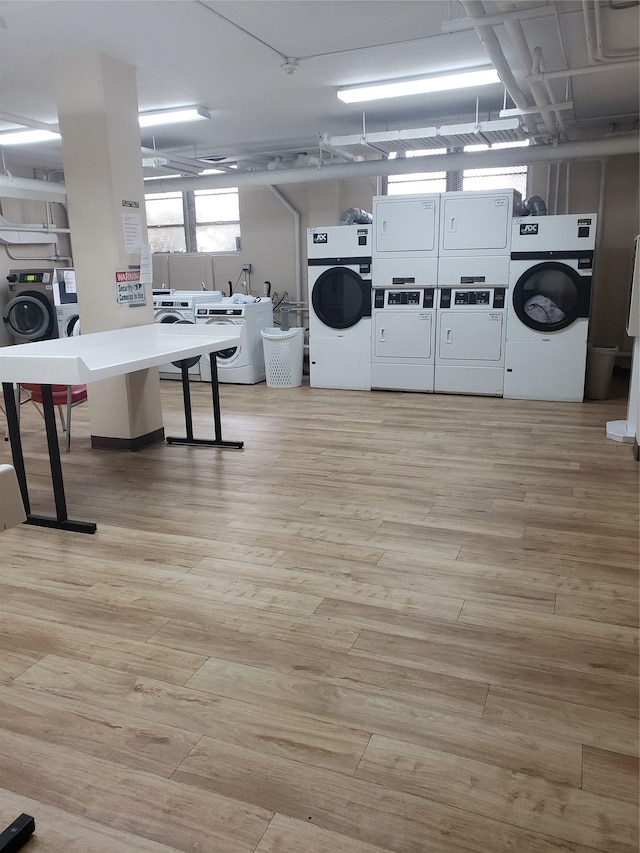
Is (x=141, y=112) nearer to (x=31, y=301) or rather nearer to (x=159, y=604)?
(x=31, y=301)

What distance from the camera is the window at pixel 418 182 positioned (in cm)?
725

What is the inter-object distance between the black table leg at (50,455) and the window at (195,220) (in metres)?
5.71

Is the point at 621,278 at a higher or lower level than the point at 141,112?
lower

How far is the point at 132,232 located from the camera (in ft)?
13.9

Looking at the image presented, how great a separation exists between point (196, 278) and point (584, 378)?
5.22 m

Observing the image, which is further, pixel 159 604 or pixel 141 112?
pixel 141 112

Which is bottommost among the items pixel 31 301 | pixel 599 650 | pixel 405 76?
pixel 599 650

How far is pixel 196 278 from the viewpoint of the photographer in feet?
28.1

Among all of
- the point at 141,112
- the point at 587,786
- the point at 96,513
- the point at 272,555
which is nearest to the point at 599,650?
the point at 587,786

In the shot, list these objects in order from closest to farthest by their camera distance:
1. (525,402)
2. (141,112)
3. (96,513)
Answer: (96,513)
(141,112)
(525,402)

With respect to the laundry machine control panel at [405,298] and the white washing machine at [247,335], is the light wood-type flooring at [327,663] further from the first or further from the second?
the white washing machine at [247,335]

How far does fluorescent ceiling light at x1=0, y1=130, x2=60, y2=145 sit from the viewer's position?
6.24m

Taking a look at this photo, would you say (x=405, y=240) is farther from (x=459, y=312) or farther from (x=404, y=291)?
(x=459, y=312)

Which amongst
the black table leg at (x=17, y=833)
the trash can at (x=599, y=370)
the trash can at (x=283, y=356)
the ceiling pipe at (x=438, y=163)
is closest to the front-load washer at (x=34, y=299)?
the ceiling pipe at (x=438, y=163)
